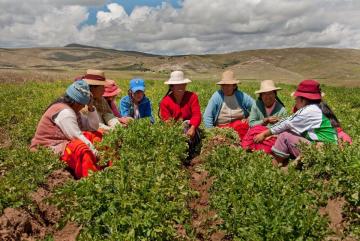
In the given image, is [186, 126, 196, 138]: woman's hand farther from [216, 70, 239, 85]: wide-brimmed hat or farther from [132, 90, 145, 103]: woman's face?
[132, 90, 145, 103]: woman's face

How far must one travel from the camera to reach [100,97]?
7.73 m

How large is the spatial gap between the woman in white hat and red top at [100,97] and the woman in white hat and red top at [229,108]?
2.14 metres

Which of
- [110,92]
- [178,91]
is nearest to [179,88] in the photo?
[178,91]

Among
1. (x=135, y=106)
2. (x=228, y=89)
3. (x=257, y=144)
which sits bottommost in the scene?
(x=257, y=144)

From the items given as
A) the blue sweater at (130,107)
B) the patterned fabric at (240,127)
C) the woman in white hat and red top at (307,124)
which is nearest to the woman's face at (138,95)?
the blue sweater at (130,107)

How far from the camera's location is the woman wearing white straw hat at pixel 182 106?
8.20 metres

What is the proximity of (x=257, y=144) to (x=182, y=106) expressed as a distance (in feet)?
5.42

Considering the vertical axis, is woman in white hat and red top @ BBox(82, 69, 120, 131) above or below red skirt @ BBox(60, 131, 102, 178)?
above

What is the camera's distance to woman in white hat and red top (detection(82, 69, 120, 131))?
7.32 meters

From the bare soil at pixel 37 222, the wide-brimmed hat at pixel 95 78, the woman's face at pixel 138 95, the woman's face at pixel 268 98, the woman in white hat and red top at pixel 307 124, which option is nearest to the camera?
the bare soil at pixel 37 222

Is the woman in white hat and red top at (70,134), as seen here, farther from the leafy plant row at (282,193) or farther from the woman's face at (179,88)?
the woman's face at (179,88)

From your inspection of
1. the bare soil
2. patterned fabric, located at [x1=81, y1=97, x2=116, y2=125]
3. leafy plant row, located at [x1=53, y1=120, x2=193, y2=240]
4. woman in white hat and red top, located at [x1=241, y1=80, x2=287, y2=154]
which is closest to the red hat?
woman in white hat and red top, located at [x1=241, y1=80, x2=287, y2=154]

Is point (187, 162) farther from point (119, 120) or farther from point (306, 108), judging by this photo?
point (306, 108)

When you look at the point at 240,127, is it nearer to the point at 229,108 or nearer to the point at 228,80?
the point at 229,108
